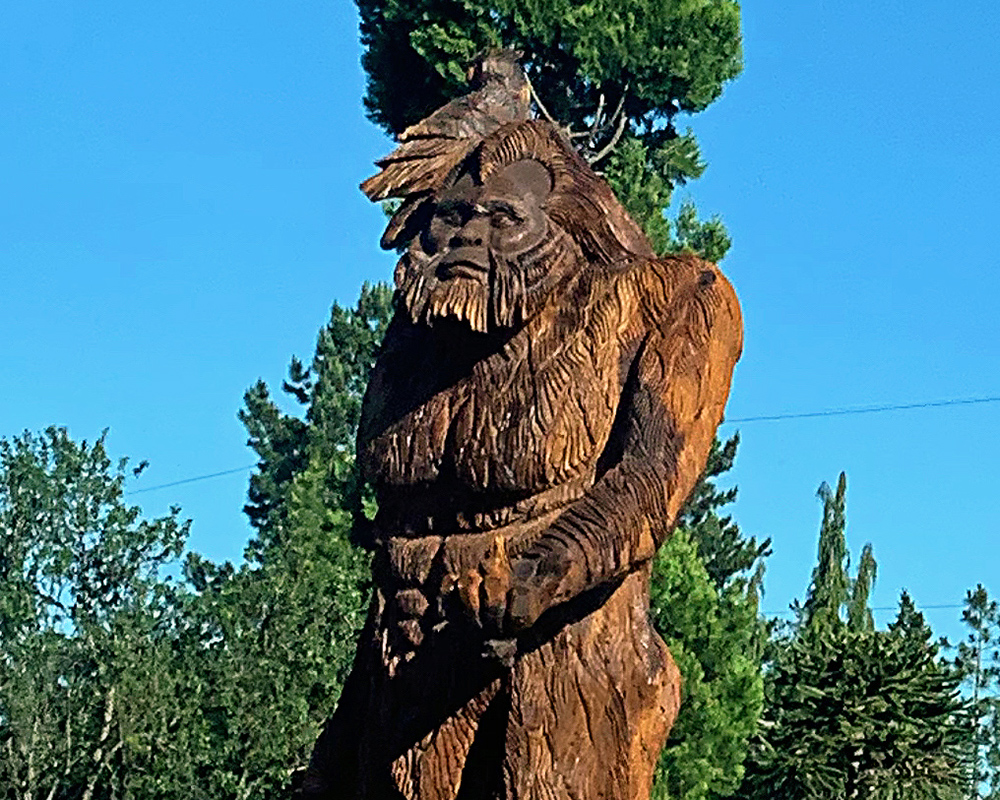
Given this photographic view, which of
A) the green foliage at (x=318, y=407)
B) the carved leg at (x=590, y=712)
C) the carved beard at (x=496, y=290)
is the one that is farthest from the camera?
the green foliage at (x=318, y=407)

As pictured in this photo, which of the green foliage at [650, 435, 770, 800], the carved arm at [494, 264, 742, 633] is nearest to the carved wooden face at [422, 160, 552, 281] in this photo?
the carved arm at [494, 264, 742, 633]

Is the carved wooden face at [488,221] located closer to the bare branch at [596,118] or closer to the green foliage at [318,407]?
the bare branch at [596,118]

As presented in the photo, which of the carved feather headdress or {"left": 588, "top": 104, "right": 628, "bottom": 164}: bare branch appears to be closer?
the carved feather headdress

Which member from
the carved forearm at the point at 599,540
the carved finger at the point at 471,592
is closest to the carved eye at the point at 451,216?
the carved forearm at the point at 599,540

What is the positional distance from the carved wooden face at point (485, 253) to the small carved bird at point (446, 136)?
0.33 m

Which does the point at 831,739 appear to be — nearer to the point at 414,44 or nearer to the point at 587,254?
the point at 587,254

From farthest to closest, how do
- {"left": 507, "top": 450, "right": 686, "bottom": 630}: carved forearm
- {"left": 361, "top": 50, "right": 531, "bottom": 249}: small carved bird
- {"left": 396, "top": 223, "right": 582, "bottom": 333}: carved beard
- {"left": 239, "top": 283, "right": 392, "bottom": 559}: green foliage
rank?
{"left": 239, "top": 283, "right": 392, "bottom": 559}: green foliage, {"left": 361, "top": 50, "right": 531, "bottom": 249}: small carved bird, {"left": 396, "top": 223, "right": 582, "bottom": 333}: carved beard, {"left": 507, "top": 450, "right": 686, "bottom": 630}: carved forearm

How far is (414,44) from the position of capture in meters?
21.0

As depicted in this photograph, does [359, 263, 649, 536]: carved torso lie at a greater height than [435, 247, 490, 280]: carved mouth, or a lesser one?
lesser

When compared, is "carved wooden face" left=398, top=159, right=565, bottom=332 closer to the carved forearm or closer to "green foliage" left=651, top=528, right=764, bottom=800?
the carved forearm

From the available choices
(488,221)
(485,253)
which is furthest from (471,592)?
(488,221)

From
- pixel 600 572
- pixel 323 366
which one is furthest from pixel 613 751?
pixel 323 366

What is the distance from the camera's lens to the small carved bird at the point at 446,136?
7500mm

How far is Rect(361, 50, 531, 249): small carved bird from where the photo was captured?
750 centimetres
